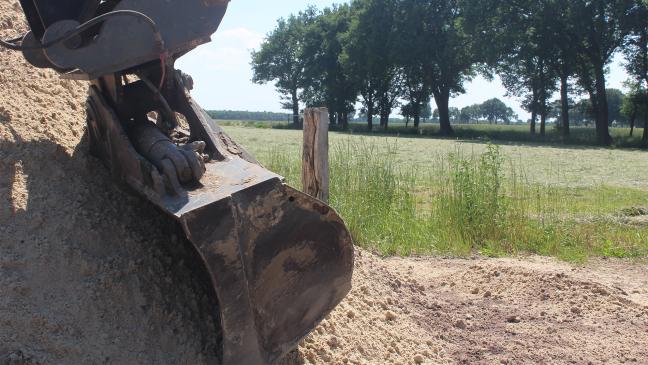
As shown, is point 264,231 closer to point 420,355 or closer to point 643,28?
point 420,355

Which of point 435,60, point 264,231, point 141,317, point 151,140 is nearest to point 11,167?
point 151,140

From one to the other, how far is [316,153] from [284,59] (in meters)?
68.7

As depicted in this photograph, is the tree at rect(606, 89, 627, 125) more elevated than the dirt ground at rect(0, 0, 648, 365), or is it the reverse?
the tree at rect(606, 89, 627, 125)

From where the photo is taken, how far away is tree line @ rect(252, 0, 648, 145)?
34.8 m

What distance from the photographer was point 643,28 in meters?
33.7

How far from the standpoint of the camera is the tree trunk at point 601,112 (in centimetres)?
3422

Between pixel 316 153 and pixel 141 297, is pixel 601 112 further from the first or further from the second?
pixel 141 297

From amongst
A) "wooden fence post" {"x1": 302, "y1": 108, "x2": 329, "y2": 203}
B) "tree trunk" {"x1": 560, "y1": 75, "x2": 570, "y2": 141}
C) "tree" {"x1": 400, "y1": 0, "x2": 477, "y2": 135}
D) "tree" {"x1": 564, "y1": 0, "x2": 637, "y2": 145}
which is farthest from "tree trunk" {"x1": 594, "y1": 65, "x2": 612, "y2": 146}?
"wooden fence post" {"x1": 302, "y1": 108, "x2": 329, "y2": 203}

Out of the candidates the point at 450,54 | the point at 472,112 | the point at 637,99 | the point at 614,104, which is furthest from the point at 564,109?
the point at 472,112

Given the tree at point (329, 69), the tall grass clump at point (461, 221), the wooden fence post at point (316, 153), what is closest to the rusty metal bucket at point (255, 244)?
the wooden fence post at point (316, 153)

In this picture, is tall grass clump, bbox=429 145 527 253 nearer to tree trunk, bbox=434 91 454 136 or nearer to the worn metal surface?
the worn metal surface

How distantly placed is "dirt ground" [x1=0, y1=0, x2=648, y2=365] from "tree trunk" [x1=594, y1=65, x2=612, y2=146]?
30745mm

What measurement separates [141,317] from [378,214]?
506cm

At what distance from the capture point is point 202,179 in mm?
3029
